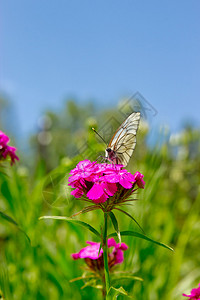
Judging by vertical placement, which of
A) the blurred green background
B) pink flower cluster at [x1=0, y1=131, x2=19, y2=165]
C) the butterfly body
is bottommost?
the blurred green background

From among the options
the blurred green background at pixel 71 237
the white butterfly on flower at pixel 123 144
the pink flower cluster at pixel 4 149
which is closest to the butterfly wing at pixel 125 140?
the white butterfly on flower at pixel 123 144

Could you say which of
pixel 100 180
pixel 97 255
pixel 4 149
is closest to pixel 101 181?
pixel 100 180

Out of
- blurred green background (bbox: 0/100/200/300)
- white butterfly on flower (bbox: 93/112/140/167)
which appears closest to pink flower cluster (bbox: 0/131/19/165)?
blurred green background (bbox: 0/100/200/300)

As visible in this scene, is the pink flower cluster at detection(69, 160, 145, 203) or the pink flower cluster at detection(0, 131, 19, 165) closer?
the pink flower cluster at detection(69, 160, 145, 203)

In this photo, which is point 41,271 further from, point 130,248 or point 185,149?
point 185,149

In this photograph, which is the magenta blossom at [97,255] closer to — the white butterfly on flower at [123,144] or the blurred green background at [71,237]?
the blurred green background at [71,237]

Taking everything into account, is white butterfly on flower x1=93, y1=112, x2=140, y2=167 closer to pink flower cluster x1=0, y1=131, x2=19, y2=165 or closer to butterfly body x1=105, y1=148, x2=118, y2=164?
butterfly body x1=105, y1=148, x2=118, y2=164
